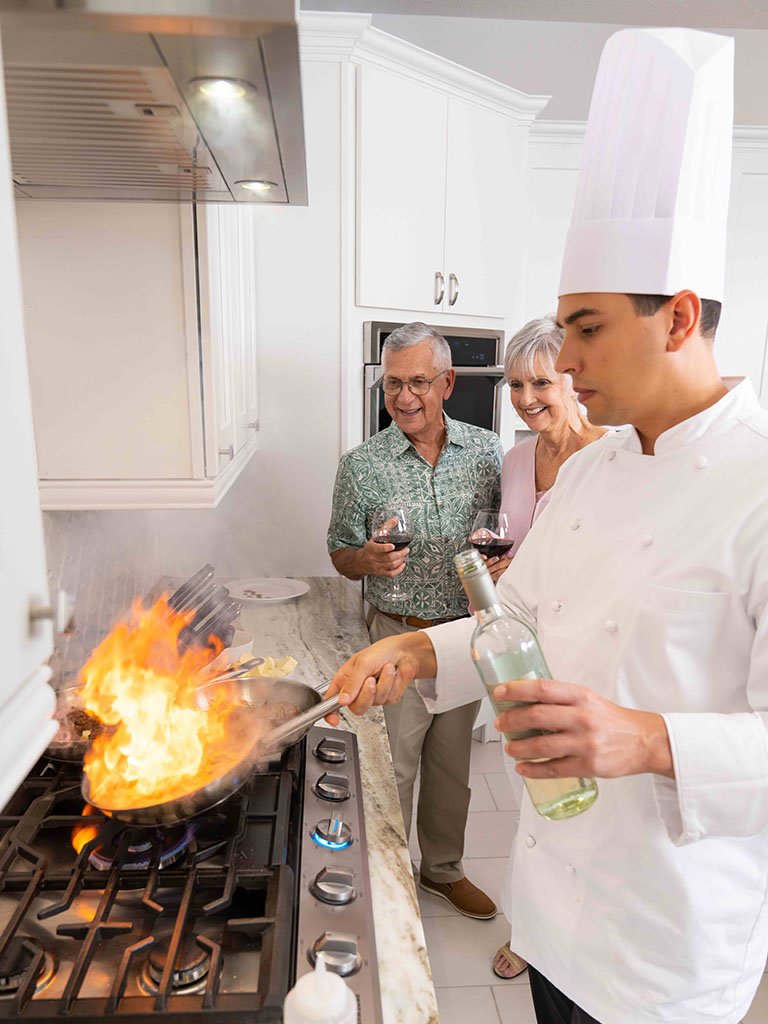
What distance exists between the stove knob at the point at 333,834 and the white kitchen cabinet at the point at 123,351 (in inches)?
25.4

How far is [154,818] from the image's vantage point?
0.91 metres

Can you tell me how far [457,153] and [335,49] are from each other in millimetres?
565

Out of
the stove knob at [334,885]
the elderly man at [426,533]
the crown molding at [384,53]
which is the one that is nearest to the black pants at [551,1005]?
the stove knob at [334,885]

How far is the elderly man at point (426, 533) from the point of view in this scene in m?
2.01

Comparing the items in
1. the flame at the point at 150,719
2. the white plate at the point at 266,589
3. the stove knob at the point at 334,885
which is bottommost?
the white plate at the point at 266,589

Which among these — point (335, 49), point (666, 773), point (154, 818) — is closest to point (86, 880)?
point (154, 818)

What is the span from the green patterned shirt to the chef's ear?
1.14 meters

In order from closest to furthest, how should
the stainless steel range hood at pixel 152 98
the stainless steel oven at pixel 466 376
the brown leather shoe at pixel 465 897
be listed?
the stainless steel range hood at pixel 152 98, the brown leather shoe at pixel 465 897, the stainless steel oven at pixel 466 376

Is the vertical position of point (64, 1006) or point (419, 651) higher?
point (419, 651)

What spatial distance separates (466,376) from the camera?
8.80ft

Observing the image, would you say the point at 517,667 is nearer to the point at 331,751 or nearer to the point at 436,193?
the point at 331,751

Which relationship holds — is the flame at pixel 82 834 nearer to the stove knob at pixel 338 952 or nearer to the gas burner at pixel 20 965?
the gas burner at pixel 20 965

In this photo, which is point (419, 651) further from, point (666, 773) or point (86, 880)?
point (86, 880)

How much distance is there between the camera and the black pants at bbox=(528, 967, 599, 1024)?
1078mm
